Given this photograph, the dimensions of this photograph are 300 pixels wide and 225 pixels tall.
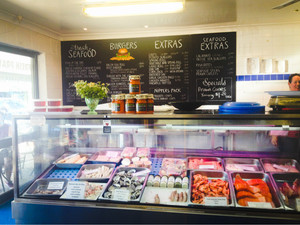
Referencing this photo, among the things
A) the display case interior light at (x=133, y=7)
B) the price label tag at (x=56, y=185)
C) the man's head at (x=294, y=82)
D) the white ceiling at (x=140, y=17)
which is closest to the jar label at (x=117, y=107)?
the price label tag at (x=56, y=185)

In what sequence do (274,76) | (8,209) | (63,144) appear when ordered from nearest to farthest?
(63,144) < (8,209) < (274,76)

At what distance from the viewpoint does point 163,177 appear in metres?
2.41

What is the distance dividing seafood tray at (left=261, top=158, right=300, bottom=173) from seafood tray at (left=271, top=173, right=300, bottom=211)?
7 cm

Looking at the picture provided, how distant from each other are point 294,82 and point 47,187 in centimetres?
438

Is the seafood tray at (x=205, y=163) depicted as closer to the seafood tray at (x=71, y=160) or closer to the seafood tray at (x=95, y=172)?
the seafood tray at (x=95, y=172)

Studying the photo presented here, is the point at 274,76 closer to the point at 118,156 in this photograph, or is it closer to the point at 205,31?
the point at 205,31

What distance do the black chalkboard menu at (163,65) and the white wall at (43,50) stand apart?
163 millimetres

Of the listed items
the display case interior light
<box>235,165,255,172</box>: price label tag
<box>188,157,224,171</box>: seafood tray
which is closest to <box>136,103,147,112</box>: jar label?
<box>188,157,224,171</box>: seafood tray

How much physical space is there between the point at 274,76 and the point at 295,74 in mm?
378

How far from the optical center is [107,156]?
281 centimetres

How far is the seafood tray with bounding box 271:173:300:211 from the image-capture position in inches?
78.0

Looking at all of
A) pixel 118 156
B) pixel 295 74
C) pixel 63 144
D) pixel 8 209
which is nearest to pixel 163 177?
pixel 118 156

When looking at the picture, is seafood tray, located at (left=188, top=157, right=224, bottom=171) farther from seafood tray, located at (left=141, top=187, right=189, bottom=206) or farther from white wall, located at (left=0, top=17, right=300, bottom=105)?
white wall, located at (left=0, top=17, right=300, bottom=105)

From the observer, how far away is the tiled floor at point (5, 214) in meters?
2.90
